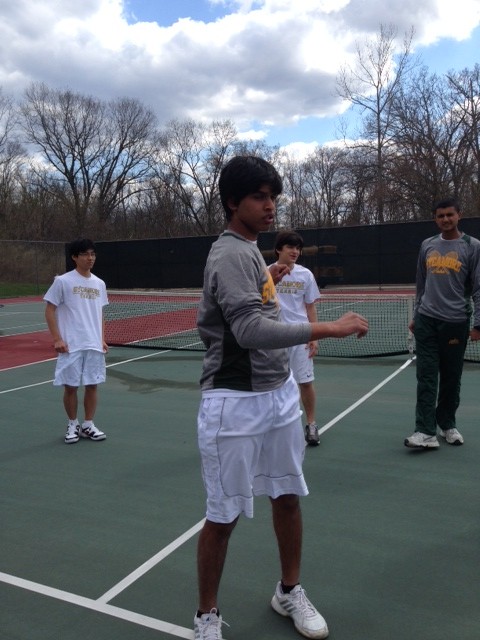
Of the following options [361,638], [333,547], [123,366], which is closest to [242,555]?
[333,547]

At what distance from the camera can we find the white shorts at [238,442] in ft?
7.30

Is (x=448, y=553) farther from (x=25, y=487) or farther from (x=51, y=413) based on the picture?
(x=51, y=413)

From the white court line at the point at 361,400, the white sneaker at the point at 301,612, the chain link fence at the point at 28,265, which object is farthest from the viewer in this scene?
the chain link fence at the point at 28,265

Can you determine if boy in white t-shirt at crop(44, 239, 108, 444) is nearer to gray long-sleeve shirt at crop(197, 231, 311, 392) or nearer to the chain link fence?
gray long-sleeve shirt at crop(197, 231, 311, 392)

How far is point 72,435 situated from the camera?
537 centimetres

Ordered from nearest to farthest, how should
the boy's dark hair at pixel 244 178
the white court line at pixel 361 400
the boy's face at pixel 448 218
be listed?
1. the boy's dark hair at pixel 244 178
2. the boy's face at pixel 448 218
3. the white court line at pixel 361 400

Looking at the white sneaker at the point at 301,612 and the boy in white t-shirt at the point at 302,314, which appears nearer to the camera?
the white sneaker at the point at 301,612

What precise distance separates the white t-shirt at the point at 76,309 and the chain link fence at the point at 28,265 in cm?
2451

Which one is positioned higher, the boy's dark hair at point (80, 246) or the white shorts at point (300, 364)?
the boy's dark hair at point (80, 246)

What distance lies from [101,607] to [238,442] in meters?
1.20

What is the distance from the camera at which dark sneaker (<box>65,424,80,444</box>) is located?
5.34 metres

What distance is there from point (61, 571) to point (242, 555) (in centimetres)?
96

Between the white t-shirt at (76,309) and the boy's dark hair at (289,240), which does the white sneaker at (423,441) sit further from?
the white t-shirt at (76,309)

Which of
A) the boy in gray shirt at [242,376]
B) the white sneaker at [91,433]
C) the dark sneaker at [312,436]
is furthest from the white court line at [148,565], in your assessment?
the white sneaker at [91,433]
